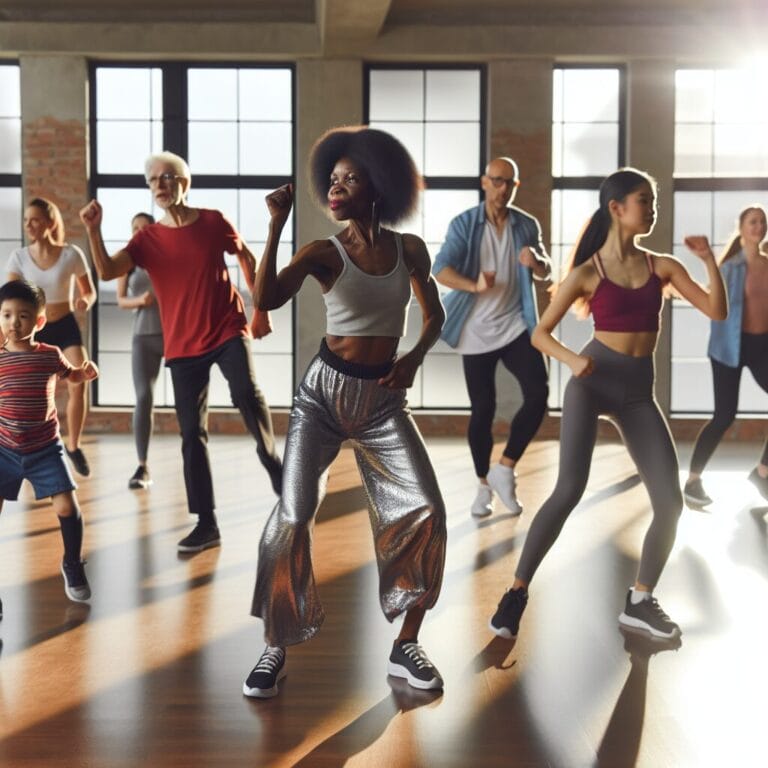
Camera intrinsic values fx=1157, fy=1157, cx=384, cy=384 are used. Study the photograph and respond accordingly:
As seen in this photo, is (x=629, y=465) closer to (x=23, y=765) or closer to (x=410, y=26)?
(x=410, y=26)

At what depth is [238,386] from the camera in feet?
15.6

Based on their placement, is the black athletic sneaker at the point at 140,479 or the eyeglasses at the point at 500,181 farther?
the black athletic sneaker at the point at 140,479

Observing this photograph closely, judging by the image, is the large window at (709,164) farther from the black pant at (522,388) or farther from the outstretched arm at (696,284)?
the outstretched arm at (696,284)

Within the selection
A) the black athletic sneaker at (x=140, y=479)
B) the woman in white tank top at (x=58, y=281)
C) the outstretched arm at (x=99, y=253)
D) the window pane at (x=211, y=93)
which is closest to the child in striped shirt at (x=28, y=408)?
the outstretched arm at (x=99, y=253)

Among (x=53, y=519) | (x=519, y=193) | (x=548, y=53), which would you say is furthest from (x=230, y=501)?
(x=548, y=53)

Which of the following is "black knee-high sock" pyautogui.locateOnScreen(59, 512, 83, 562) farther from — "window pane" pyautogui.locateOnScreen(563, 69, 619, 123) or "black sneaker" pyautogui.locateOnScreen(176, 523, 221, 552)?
"window pane" pyautogui.locateOnScreen(563, 69, 619, 123)

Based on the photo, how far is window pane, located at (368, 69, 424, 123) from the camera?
966cm

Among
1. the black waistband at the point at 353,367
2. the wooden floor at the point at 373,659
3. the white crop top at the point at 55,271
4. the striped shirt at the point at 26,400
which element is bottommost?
the wooden floor at the point at 373,659

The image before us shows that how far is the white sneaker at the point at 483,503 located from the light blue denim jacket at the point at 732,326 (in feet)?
4.47

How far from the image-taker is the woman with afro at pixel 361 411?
2848 millimetres

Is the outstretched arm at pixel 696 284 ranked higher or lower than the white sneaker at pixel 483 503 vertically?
higher

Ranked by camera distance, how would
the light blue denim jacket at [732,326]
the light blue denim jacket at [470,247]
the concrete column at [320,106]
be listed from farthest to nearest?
the concrete column at [320,106] < the light blue denim jacket at [732,326] < the light blue denim jacket at [470,247]

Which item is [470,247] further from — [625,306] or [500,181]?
[625,306]

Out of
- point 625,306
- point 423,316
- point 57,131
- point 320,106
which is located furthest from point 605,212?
point 57,131
